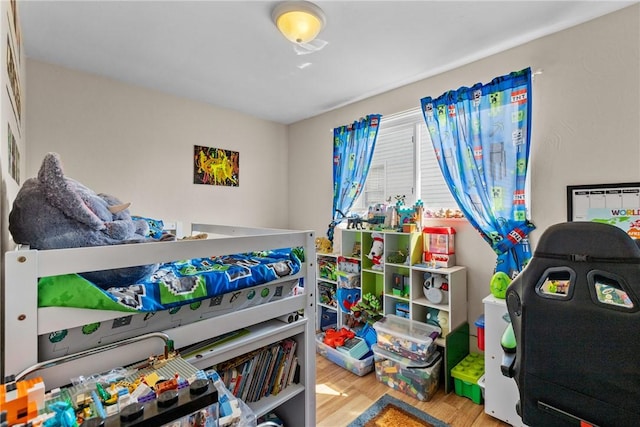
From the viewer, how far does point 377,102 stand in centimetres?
288

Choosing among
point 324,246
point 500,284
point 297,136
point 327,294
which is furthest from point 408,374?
point 297,136

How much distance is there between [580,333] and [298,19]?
1.93 metres

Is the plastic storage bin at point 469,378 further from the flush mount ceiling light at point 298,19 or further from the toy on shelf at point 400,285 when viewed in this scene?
the flush mount ceiling light at point 298,19

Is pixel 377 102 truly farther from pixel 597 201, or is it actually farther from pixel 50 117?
pixel 50 117

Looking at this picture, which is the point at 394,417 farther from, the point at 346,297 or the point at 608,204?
the point at 608,204

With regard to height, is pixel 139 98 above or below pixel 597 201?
above

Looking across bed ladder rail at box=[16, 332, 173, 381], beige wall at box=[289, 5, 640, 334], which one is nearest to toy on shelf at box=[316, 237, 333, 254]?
beige wall at box=[289, 5, 640, 334]

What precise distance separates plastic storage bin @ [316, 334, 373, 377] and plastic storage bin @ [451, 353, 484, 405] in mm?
644

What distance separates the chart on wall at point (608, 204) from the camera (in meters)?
1.63

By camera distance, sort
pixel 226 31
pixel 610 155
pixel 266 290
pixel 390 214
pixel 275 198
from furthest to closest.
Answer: pixel 275 198 → pixel 390 214 → pixel 226 31 → pixel 610 155 → pixel 266 290

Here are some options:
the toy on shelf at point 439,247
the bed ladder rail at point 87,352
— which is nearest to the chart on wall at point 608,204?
the toy on shelf at point 439,247

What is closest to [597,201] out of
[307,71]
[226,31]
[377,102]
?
[377,102]

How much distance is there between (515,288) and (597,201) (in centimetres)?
101

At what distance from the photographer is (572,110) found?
73.0 inches
